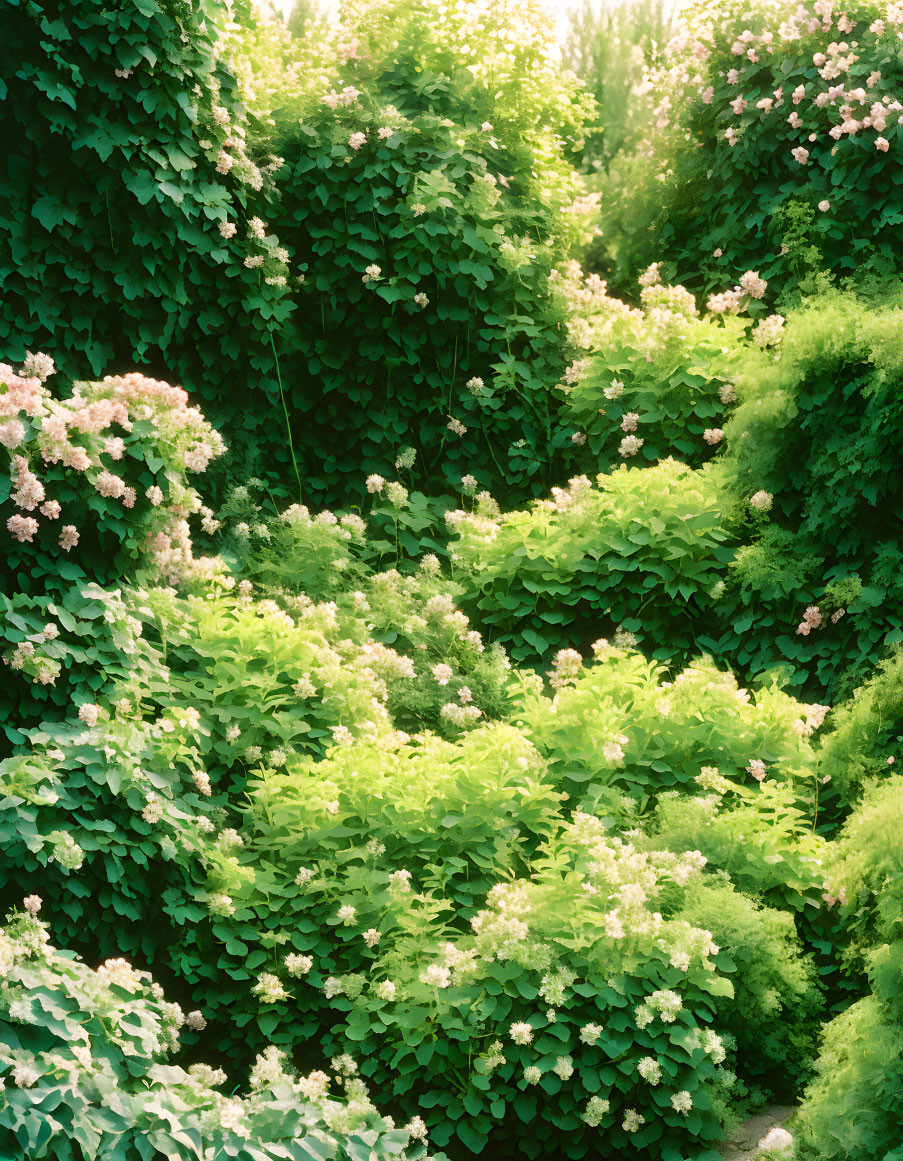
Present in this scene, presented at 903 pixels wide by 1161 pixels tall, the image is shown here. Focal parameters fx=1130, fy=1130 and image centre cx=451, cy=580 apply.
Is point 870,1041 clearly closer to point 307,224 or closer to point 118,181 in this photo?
point 118,181

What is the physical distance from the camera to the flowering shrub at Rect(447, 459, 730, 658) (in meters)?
6.56

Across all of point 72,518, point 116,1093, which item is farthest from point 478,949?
point 72,518

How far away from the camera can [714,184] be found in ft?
29.0

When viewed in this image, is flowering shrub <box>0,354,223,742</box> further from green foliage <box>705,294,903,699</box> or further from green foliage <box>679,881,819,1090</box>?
green foliage <box>705,294,903,699</box>

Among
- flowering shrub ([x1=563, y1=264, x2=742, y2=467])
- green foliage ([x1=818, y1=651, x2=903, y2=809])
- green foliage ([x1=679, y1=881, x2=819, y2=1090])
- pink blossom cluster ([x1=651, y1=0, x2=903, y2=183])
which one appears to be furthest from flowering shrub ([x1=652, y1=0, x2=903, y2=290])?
green foliage ([x1=679, y1=881, x2=819, y2=1090])

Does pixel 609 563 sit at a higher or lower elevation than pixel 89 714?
higher

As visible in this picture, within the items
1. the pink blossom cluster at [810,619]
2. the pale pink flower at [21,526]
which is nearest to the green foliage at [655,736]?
the pink blossom cluster at [810,619]

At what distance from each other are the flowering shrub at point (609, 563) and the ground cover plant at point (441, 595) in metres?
0.03

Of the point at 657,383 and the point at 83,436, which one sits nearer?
the point at 83,436

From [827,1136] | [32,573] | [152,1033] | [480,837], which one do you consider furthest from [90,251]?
[827,1136]

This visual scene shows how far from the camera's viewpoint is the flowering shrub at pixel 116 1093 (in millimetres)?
3018

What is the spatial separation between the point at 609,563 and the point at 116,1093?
422cm

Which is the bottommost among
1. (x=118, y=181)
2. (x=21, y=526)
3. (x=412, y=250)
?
(x=21, y=526)

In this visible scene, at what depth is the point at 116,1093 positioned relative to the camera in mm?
3174
